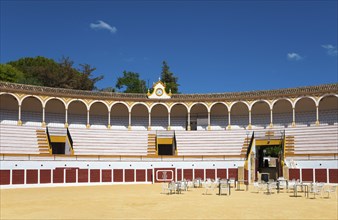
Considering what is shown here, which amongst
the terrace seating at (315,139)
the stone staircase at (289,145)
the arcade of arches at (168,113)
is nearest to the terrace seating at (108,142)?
the arcade of arches at (168,113)

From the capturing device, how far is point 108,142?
33781 mm

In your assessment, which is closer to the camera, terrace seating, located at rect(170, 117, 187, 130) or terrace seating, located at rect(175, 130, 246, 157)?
terrace seating, located at rect(175, 130, 246, 157)

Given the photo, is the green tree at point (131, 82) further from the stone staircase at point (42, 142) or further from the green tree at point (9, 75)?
the stone staircase at point (42, 142)

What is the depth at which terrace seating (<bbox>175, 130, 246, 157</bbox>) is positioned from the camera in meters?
33.1

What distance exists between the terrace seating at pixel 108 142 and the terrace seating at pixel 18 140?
316 cm

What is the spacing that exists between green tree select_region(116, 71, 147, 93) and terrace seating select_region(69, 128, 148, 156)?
29762mm

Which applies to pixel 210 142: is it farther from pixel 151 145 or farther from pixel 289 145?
pixel 289 145

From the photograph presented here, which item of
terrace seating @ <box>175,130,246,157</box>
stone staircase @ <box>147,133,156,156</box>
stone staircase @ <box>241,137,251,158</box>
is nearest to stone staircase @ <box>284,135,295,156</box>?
stone staircase @ <box>241,137,251,158</box>

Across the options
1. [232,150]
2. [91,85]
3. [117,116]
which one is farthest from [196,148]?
[91,85]

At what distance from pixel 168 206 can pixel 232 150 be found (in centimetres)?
1836

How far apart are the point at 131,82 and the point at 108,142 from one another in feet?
109

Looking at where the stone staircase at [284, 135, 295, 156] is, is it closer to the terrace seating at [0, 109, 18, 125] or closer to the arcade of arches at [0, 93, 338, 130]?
the arcade of arches at [0, 93, 338, 130]

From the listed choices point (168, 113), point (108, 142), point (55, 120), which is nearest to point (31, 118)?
point (55, 120)

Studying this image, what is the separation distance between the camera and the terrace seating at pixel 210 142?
1304 inches
